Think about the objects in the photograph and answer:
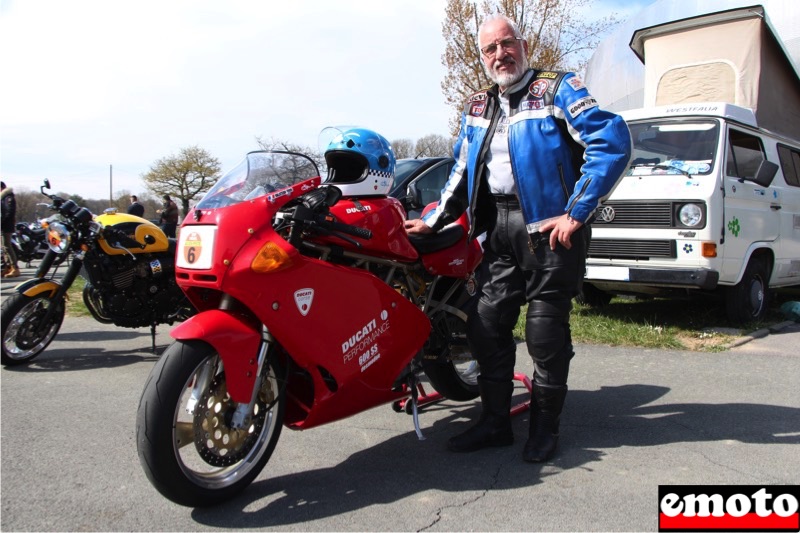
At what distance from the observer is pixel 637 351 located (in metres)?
5.54

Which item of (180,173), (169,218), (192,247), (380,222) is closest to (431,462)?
(380,222)

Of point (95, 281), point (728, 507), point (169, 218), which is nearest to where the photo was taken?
point (728, 507)

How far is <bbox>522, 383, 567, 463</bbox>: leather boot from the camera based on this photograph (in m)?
3.21

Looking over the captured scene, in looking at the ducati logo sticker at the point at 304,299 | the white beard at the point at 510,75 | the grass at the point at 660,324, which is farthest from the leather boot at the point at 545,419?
the grass at the point at 660,324

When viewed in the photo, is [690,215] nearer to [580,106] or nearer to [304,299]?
[580,106]

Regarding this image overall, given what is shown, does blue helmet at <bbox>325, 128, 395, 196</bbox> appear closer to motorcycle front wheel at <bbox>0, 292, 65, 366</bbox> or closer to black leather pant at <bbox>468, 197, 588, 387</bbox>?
black leather pant at <bbox>468, 197, 588, 387</bbox>

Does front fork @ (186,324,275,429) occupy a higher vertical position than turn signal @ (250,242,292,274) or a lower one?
lower

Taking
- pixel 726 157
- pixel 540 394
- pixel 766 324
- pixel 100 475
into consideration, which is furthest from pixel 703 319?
pixel 100 475

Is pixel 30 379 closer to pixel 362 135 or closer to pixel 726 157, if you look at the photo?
pixel 362 135

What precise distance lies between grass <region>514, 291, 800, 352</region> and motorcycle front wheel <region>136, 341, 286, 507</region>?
11.9ft

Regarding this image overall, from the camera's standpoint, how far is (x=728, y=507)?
108 inches

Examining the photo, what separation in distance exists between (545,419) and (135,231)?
12.7 ft

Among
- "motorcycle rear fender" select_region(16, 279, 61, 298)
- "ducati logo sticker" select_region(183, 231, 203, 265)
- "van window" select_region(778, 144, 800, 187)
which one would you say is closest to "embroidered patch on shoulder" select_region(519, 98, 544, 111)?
"ducati logo sticker" select_region(183, 231, 203, 265)

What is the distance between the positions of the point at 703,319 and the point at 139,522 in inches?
237
